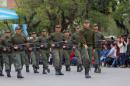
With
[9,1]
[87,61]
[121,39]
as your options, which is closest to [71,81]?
[87,61]

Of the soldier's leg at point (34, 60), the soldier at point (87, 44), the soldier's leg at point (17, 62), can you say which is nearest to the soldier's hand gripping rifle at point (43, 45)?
the soldier's leg at point (34, 60)

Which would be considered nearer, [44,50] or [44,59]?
[44,59]

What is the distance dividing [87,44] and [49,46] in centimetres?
324

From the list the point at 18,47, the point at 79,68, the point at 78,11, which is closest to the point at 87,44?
the point at 18,47

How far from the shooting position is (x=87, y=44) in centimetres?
1878

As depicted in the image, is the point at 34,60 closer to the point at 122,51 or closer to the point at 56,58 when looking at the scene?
the point at 56,58

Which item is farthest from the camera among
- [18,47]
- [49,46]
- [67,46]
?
[67,46]

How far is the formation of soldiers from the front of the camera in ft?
59.9

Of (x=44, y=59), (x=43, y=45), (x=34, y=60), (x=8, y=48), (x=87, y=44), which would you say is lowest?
(x=34, y=60)

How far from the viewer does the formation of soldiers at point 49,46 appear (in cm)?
1825

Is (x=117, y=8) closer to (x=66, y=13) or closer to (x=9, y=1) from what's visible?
(x=66, y=13)

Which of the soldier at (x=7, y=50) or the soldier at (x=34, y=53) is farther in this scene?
the soldier at (x=34, y=53)

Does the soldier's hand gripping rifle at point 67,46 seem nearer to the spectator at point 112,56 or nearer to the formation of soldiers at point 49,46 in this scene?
the formation of soldiers at point 49,46

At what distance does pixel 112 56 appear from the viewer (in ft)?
90.6
